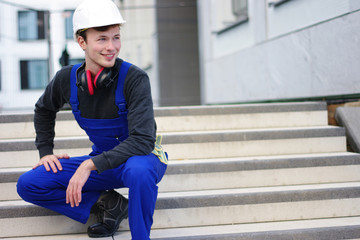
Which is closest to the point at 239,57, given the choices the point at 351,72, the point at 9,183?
the point at 351,72

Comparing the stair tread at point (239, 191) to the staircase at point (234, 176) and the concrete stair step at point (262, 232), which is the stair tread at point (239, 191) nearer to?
the staircase at point (234, 176)

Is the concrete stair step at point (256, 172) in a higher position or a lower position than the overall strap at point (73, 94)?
lower

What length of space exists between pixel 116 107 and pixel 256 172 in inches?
51.9

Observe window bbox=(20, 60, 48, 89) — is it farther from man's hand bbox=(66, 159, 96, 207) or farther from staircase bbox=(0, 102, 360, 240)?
man's hand bbox=(66, 159, 96, 207)

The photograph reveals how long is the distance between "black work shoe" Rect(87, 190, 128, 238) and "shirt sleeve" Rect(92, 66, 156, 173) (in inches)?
18.3

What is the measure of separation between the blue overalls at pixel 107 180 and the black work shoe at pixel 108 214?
0.18 feet

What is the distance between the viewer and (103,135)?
2.44m

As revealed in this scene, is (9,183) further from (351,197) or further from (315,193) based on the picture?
(351,197)

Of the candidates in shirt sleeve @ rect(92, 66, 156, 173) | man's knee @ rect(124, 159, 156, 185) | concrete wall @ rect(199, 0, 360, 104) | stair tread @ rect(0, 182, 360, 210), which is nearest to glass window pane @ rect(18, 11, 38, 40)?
concrete wall @ rect(199, 0, 360, 104)

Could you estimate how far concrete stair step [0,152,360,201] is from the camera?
10.4 ft

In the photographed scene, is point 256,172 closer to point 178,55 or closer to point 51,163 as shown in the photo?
point 51,163

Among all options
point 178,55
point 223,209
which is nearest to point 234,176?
point 223,209

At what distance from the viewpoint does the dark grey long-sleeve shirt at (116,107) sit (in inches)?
88.1

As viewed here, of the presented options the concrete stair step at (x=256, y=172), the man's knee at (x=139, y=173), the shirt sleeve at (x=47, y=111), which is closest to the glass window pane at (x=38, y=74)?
the concrete stair step at (x=256, y=172)
